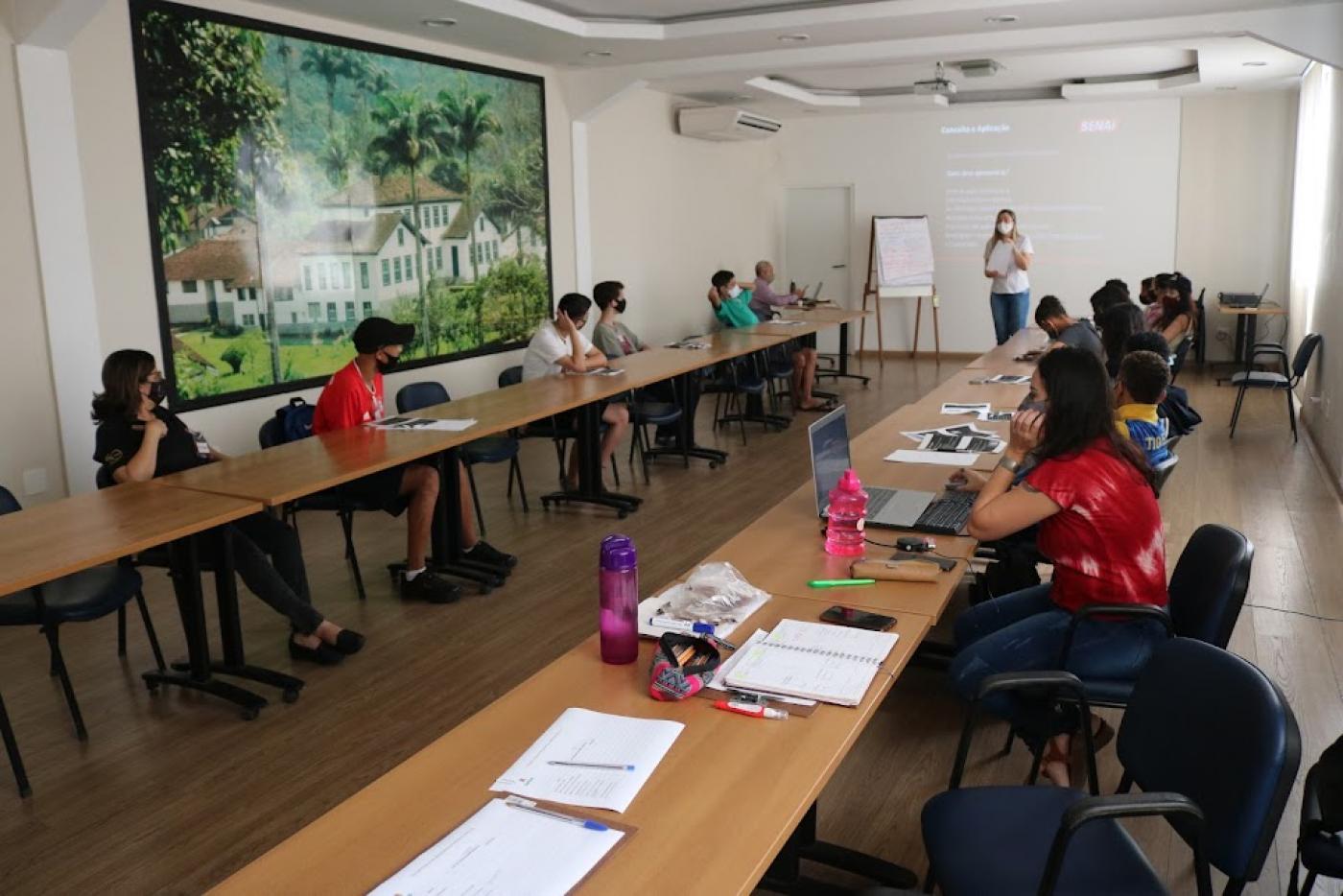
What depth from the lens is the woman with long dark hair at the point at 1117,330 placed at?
210 inches

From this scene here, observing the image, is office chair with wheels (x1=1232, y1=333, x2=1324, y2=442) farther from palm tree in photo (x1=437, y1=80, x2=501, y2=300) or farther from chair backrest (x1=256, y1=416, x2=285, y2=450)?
chair backrest (x1=256, y1=416, x2=285, y2=450)

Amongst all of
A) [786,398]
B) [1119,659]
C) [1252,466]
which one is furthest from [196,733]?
[786,398]

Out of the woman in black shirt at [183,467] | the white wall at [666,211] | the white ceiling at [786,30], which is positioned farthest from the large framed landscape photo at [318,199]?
the woman in black shirt at [183,467]

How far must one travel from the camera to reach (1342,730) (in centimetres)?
328

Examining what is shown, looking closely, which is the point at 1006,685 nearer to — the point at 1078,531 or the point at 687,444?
the point at 1078,531

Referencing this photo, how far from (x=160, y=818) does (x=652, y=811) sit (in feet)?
6.58

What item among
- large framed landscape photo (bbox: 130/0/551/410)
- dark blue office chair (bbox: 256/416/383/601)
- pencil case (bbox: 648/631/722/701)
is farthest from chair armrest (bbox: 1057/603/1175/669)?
large framed landscape photo (bbox: 130/0/551/410)

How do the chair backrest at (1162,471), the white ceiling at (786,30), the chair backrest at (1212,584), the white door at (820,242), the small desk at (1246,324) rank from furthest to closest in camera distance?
1. the white door at (820,242)
2. the small desk at (1246,324)
3. the white ceiling at (786,30)
4. the chair backrest at (1162,471)
5. the chair backrest at (1212,584)

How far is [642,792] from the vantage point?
5.49 ft

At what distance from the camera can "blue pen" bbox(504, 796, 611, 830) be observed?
1.57 m

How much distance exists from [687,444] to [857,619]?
4.95 meters

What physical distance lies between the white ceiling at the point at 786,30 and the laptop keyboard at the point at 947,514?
4146mm

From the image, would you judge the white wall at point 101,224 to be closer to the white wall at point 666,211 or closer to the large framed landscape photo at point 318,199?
the large framed landscape photo at point 318,199

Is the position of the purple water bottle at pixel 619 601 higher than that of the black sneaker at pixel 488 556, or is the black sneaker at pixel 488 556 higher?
the purple water bottle at pixel 619 601
